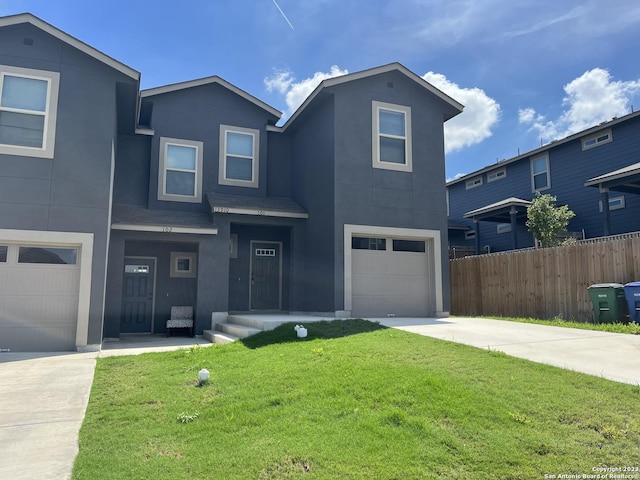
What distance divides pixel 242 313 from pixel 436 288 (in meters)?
5.22

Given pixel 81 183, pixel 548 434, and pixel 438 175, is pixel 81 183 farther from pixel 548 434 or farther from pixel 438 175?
pixel 548 434

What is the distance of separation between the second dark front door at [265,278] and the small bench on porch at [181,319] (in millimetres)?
1714

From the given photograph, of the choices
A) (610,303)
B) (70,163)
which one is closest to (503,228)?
(610,303)

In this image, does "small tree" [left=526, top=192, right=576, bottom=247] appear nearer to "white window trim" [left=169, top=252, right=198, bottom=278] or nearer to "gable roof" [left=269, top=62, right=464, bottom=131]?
"gable roof" [left=269, top=62, right=464, bottom=131]

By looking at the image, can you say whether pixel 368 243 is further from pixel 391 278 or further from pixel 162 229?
pixel 162 229

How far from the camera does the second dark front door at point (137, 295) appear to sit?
12.7m

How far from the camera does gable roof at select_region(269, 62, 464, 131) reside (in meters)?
11.4

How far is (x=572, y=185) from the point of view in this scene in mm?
18047

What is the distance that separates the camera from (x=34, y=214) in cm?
932

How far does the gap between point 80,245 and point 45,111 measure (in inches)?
112

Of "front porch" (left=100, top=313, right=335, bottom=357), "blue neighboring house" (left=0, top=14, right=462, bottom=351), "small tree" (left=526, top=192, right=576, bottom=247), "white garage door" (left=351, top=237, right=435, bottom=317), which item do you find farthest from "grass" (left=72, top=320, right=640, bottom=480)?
"small tree" (left=526, top=192, right=576, bottom=247)

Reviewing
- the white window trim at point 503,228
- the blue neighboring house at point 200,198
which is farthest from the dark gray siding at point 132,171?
the white window trim at point 503,228

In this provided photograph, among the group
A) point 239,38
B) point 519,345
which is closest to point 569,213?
point 519,345

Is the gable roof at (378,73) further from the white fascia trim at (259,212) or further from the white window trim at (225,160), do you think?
the white fascia trim at (259,212)
